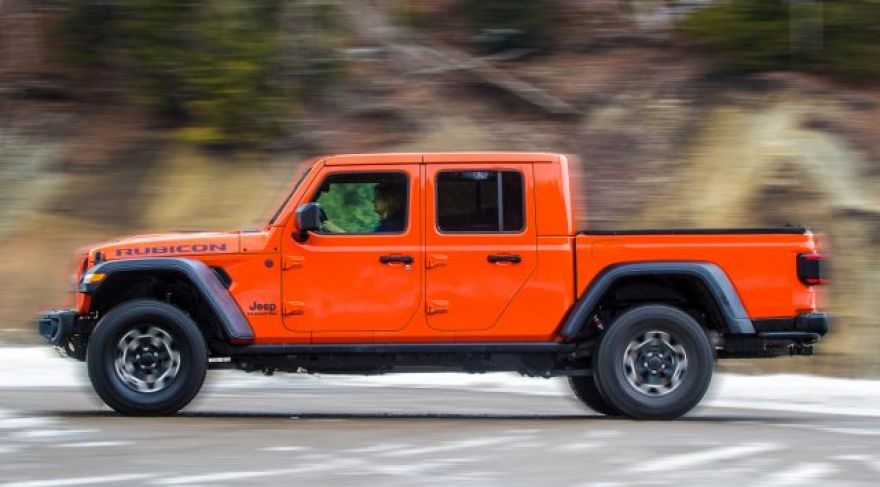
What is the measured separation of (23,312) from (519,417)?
979 cm

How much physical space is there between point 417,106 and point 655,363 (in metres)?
12.0

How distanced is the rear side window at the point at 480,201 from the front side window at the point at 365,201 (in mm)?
294

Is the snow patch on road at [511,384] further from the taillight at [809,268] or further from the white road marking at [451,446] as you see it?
the white road marking at [451,446]

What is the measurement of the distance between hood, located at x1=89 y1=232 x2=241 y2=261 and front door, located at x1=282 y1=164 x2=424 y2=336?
0.44 metres

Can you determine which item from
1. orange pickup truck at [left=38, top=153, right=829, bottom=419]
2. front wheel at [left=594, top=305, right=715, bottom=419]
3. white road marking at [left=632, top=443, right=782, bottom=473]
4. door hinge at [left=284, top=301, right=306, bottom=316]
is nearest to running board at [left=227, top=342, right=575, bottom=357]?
orange pickup truck at [left=38, top=153, right=829, bottom=419]

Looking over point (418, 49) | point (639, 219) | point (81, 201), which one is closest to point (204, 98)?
point (81, 201)

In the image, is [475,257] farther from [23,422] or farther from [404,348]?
[23,422]

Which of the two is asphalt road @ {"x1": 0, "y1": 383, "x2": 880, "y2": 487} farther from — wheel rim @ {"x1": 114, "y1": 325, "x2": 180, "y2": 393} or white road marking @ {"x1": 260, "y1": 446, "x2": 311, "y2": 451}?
wheel rim @ {"x1": 114, "y1": 325, "x2": 180, "y2": 393}

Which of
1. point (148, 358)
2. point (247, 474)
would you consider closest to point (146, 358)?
point (148, 358)

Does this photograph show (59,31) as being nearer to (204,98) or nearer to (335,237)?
(204,98)

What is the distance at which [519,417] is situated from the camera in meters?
10.8

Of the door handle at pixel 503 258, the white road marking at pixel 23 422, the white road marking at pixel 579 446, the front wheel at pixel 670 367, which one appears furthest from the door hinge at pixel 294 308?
the white road marking at pixel 579 446

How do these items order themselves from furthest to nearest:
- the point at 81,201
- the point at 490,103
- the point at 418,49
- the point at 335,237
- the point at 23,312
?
the point at 418,49, the point at 490,103, the point at 81,201, the point at 23,312, the point at 335,237

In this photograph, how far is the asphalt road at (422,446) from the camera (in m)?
7.50
